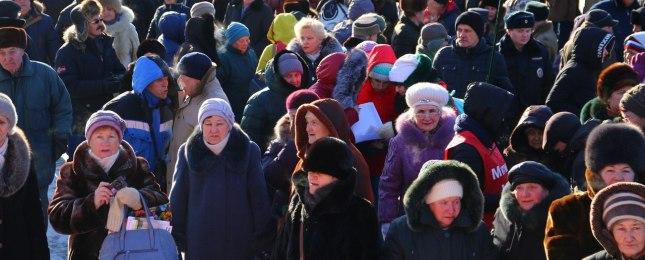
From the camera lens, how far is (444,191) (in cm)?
737

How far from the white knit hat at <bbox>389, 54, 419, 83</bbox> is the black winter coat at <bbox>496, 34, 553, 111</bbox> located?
2066mm

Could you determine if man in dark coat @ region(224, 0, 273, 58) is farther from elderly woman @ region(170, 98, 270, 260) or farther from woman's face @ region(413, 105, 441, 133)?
elderly woman @ region(170, 98, 270, 260)

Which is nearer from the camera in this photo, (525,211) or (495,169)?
(525,211)

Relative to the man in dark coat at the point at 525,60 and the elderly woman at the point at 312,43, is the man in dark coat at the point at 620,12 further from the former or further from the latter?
the elderly woman at the point at 312,43

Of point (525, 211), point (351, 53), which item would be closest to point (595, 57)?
point (351, 53)

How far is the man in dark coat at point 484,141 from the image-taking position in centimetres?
820

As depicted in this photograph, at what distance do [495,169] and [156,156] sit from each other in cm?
266

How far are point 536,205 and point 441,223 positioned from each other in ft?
1.64

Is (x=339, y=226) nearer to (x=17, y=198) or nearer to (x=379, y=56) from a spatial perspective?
(x=17, y=198)

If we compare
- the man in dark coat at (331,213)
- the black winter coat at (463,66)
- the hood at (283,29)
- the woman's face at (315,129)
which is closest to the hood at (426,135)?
the woman's face at (315,129)

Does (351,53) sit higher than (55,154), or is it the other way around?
(351,53)

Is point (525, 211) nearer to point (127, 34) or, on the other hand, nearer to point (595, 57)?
point (595, 57)

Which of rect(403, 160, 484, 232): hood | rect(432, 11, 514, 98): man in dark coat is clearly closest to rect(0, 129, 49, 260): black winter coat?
rect(403, 160, 484, 232): hood

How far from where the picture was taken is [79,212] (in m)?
8.08
